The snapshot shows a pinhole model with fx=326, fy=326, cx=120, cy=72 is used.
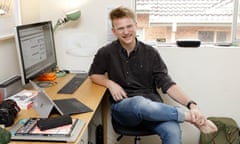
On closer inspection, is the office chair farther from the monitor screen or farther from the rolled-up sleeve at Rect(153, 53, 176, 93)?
the monitor screen

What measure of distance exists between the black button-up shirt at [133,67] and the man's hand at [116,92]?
13 cm

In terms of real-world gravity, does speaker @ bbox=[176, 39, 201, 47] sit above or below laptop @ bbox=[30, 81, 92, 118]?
above

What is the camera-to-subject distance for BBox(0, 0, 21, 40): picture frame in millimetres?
2168

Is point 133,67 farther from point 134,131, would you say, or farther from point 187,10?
point 187,10

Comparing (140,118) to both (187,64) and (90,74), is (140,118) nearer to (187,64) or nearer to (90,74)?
(90,74)

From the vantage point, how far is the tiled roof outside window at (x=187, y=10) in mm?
2838

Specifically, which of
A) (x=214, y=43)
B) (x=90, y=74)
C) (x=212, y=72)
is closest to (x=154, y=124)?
(x=90, y=74)

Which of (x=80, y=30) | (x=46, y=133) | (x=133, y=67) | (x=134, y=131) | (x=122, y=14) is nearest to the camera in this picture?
(x=46, y=133)

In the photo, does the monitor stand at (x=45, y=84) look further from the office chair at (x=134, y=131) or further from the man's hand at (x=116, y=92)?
the office chair at (x=134, y=131)

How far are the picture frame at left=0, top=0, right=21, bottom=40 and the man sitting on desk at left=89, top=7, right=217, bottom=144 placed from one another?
66cm

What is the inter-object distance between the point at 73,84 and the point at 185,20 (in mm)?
1165

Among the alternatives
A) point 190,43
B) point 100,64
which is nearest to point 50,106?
point 100,64

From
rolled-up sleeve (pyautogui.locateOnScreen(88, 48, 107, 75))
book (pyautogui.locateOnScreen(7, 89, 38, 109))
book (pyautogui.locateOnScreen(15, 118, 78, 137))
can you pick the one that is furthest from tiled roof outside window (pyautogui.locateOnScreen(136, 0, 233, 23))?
book (pyautogui.locateOnScreen(15, 118, 78, 137))

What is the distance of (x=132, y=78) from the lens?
8.19ft
